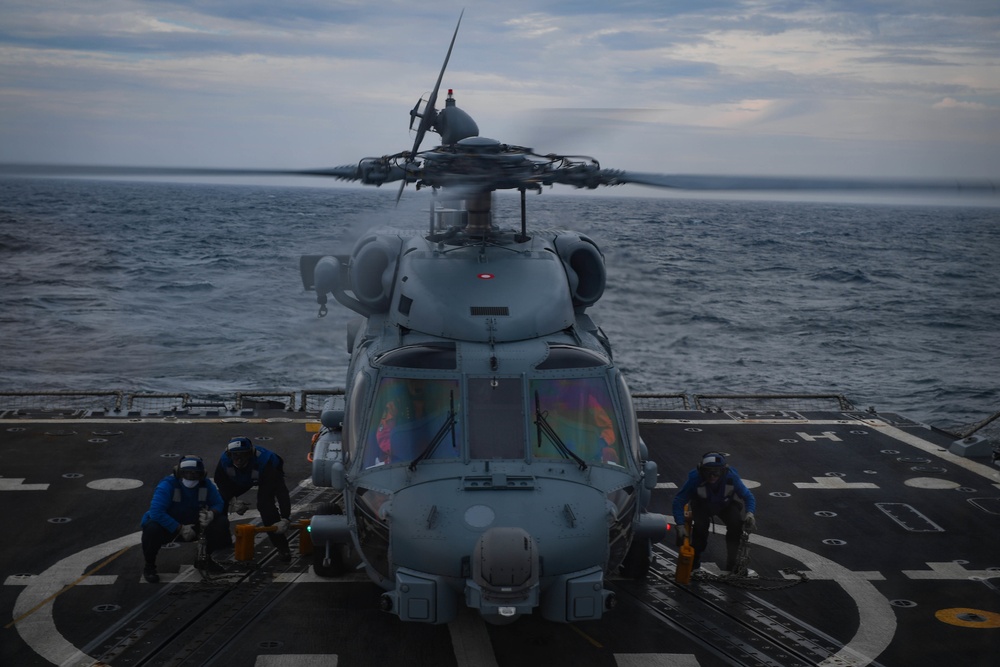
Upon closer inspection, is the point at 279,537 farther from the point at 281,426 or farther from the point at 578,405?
the point at 281,426

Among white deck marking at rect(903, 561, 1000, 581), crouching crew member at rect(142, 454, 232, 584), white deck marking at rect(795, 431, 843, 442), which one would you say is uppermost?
crouching crew member at rect(142, 454, 232, 584)

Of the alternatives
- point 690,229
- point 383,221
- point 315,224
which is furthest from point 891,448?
point 690,229

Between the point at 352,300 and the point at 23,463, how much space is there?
668 cm

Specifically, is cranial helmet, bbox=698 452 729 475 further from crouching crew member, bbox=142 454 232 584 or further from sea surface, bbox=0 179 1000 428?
crouching crew member, bbox=142 454 232 584

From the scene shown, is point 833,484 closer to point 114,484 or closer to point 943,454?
point 943,454

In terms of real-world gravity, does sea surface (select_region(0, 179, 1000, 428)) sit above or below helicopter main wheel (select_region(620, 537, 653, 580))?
below

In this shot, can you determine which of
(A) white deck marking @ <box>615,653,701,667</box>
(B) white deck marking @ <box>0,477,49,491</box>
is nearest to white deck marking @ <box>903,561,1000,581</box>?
(A) white deck marking @ <box>615,653,701,667</box>

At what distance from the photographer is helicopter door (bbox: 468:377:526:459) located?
922cm

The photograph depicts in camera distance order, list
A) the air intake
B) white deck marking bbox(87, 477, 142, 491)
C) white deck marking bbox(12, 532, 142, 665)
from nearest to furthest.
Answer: white deck marking bbox(12, 532, 142, 665) < the air intake < white deck marking bbox(87, 477, 142, 491)

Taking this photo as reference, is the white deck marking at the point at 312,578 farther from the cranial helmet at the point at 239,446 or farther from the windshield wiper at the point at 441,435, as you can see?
the windshield wiper at the point at 441,435

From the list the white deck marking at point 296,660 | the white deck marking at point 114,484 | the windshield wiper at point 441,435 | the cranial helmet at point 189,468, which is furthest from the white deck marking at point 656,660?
the white deck marking at point 114,484

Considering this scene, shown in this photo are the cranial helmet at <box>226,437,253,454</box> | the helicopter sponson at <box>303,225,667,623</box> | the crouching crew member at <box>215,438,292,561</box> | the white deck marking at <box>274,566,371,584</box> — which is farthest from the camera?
the crouching crew member at <box>215,438,292,561</box>

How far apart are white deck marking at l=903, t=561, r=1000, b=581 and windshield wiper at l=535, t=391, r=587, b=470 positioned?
465 cm

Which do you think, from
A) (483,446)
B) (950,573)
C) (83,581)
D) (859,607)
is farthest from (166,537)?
(950,573)
